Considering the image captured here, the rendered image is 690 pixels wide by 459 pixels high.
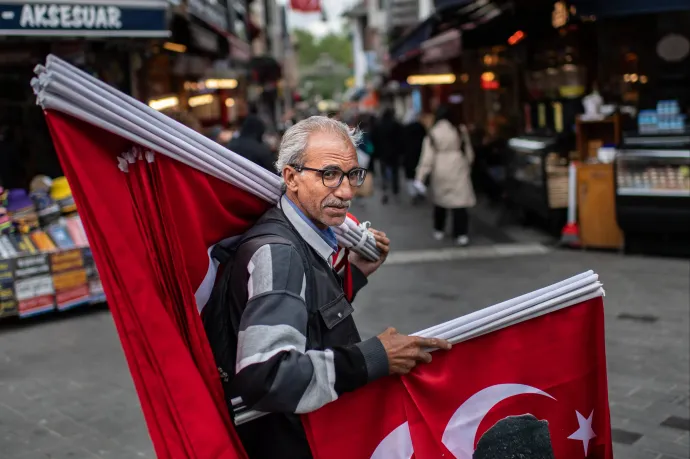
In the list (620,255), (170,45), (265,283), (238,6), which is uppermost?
(238,6)

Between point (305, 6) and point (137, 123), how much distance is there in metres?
33.1

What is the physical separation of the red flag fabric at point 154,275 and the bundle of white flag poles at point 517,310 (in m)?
0.67

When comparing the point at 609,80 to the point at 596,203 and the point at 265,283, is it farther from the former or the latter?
the point at 265,283

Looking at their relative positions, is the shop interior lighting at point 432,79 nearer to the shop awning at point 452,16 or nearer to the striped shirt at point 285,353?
the shop awning at point 452,16

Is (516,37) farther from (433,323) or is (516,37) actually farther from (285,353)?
(285,353)

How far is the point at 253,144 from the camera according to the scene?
29.1 ft

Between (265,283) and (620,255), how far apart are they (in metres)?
7.99

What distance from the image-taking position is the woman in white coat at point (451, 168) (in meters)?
11.0

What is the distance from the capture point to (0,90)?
10.9 m

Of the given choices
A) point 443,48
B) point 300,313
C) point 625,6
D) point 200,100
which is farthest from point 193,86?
point 300,313

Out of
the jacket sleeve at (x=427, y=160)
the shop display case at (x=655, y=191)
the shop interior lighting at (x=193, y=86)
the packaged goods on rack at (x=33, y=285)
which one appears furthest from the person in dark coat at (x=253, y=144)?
the shop interior lighting at (x=193, y=86)

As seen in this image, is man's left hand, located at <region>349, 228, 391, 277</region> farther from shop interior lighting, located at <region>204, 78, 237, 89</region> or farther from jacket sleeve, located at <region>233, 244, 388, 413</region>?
shop interior lighting, located at <region>204, 78, 237, 89</region>

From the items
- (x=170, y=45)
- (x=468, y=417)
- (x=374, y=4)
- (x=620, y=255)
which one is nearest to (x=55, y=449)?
(x=468, y=417)

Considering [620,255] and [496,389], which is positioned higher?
[496,389]
